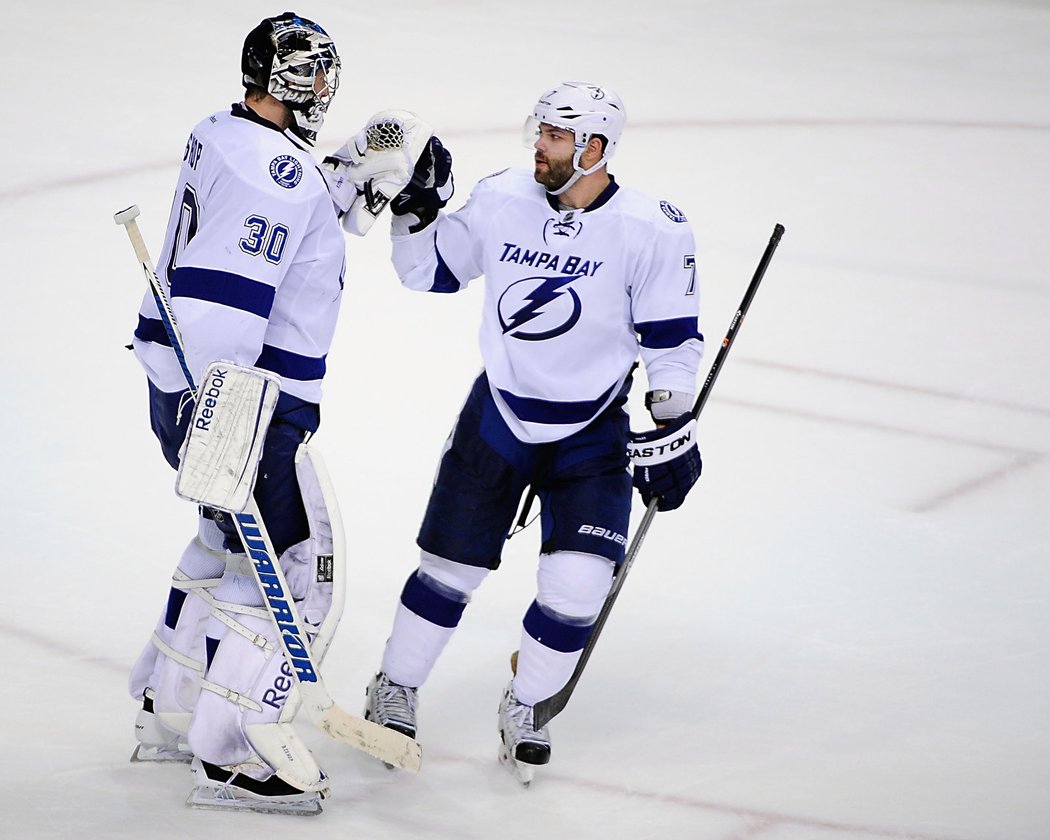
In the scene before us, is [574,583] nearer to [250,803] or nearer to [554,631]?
[554,631]

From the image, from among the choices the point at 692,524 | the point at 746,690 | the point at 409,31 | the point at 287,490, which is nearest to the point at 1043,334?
the point at 692,524

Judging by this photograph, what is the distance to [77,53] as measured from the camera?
7.19 m

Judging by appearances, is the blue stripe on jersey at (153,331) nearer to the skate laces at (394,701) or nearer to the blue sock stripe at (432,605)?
the blue sock stripe at (432,605)

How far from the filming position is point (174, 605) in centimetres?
301

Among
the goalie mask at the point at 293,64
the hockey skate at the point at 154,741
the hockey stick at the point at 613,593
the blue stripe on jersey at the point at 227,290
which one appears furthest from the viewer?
the hockey stick at the point at 613,593

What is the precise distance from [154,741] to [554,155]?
1.24 m

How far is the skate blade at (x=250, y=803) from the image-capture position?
111 inches

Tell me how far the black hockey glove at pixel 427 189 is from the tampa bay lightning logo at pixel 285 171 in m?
0.35

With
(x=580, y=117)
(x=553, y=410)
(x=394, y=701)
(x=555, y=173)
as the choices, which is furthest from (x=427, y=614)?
(x=580, y=117)

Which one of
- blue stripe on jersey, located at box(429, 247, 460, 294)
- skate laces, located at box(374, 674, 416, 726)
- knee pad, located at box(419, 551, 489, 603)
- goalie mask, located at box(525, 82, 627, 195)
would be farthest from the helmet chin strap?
skate laces, located at box(374, 674, 416, 726)

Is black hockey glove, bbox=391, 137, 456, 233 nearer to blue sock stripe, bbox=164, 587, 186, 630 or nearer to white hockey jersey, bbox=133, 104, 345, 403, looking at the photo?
white hockey jersey, bbox=133, 104, 345, 403

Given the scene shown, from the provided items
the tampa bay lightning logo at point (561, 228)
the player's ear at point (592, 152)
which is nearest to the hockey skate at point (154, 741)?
the tampa bay lightning logo at point (561, 228)

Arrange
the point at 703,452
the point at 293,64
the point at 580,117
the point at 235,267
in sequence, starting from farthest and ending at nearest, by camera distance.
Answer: the point at 703,452 → the point at 580,117 → the point at 293,64 → the point at 235,267

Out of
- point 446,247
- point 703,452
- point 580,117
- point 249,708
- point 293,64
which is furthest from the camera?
point 703,452
